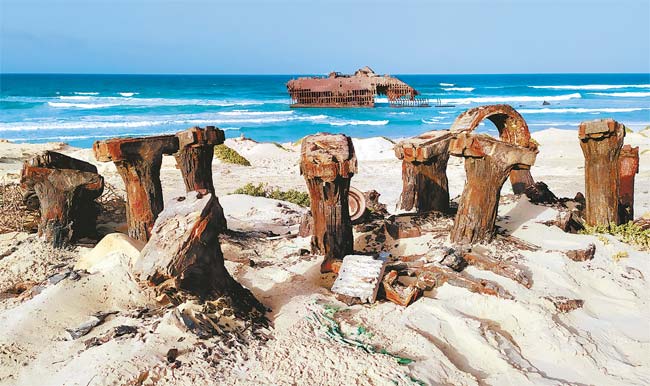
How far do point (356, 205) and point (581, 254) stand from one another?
2.66 m

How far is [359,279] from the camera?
4777 millimetres

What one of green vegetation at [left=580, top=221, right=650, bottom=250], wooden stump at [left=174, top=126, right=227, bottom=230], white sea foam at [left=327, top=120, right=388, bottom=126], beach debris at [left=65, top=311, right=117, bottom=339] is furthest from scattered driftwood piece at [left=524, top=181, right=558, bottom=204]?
white sea foam at [left=327, top=120, right=388, bottom=126]

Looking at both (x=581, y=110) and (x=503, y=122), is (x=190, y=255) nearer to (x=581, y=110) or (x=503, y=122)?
(x=503, y=122)

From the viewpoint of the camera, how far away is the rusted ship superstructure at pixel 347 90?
133 feet

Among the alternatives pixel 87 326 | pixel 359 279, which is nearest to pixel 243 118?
pixel 359 279

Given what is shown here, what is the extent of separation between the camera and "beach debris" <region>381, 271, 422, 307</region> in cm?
459

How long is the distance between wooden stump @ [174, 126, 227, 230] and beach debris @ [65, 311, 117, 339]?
267 cm

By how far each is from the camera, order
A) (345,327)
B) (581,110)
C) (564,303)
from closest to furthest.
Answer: (345,327) < (564,303) < (581,110)

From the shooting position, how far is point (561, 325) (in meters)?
4.34

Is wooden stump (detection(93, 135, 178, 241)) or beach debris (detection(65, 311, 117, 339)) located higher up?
wooden stump (detection(93, 135, 178, 241))

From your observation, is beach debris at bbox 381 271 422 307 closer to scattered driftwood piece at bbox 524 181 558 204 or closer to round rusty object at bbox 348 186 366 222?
round rusty object at bbox 348 186 366 222

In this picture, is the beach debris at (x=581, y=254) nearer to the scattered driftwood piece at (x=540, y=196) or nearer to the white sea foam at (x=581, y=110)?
the scattered driftwood piece at (x=540, y=196)

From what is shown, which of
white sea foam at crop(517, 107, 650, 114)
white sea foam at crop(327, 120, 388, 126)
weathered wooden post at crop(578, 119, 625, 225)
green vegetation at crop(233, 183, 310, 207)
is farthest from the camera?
white sea foam at crop(517, 107, 650, 114)

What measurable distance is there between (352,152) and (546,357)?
2484 millimetres
